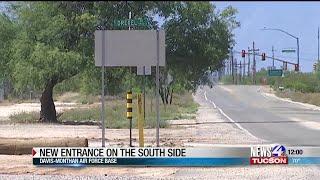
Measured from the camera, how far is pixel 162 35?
12508mm

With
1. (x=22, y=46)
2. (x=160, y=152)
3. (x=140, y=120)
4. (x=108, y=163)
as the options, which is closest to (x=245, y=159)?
(x=160, y=152)

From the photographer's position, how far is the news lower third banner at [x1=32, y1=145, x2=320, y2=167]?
30.0 ft

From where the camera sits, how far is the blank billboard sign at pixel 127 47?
38.9ft

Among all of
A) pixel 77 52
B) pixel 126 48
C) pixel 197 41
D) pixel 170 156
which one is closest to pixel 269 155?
pixel 170 156

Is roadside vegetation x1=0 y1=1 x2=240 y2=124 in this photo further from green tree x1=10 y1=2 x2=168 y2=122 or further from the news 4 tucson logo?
the news 4 tucson logo

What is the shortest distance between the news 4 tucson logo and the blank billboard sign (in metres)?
3.34

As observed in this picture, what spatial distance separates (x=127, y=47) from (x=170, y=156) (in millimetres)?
3333

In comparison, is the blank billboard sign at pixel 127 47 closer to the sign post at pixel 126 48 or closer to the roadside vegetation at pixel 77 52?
the sign post at pixel 126 48

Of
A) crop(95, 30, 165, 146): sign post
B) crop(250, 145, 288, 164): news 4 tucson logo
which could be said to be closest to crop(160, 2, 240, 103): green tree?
crop(95, 30, 165, 146): sign post

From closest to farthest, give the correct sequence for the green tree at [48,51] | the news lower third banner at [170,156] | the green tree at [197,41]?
1. the news lower third banner at [170,156]
2. the green tree at [48,51]
3. the green tree at [197,41]

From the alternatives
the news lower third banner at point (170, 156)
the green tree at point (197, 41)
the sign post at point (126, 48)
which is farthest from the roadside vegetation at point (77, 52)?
the news lower third banner at point (170, 156)

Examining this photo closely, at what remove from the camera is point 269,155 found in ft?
31.5

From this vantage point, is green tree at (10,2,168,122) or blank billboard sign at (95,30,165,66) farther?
green tree at (10,2,168,122)

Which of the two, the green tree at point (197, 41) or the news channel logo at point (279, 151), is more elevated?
the green tree at point (197, 41)
